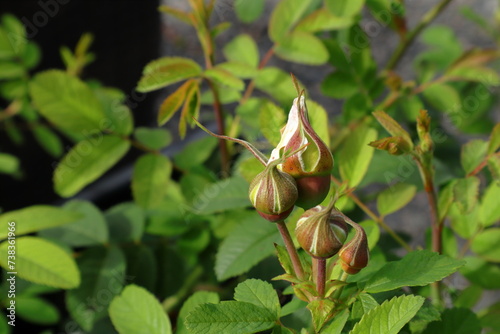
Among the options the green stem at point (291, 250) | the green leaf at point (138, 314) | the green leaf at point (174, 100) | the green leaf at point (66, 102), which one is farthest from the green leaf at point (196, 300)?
the green leaf at point (66, 102)

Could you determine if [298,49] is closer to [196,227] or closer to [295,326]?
[196,227]

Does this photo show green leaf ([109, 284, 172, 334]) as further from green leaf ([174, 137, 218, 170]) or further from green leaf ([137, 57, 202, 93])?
Answer: green leaf ([174, 137, 218, 170])

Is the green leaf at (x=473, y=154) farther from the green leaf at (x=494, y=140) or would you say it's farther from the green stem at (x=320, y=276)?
the green stem at (x=320, y=276)

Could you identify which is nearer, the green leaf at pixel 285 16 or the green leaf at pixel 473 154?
the green leaf at pixel 473 154

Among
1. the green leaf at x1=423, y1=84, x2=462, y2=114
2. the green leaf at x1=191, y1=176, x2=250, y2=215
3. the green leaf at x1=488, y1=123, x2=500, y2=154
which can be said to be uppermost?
the green leaf at x1=488, y1=123, x2=500, y2=154

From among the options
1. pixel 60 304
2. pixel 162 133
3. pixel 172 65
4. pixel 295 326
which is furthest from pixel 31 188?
pixel 295 326

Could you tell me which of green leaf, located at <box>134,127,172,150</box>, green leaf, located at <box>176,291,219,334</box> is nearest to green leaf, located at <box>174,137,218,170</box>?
green leaf, located at <box>134,127,172,150</box>
